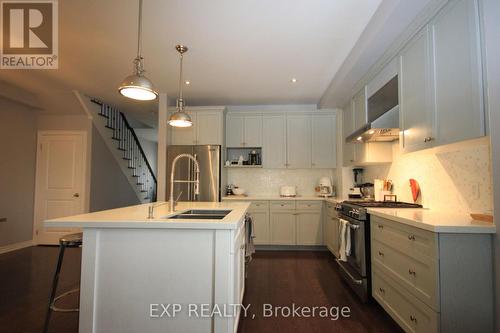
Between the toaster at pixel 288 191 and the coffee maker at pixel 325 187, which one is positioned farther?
the toaster at pixel 288 191

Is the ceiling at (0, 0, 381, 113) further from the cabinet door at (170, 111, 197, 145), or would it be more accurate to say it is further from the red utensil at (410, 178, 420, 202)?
the red utensil at (410, 178, 420, 202)

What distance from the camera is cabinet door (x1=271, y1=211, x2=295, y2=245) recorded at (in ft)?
14.1

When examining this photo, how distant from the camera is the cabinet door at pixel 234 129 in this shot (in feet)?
15.5

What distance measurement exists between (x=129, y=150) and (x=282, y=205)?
13.7 ft

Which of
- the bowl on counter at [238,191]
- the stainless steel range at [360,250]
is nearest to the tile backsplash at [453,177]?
the stainless steel range at [360,250]

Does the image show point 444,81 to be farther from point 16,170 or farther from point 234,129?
point 16,170

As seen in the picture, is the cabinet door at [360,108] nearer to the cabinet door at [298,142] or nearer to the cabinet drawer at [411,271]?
the cabinet door at [298,142]

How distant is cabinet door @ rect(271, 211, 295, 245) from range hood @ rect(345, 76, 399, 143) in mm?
1725

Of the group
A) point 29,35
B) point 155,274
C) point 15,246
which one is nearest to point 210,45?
point 29,35

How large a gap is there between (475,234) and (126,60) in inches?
151

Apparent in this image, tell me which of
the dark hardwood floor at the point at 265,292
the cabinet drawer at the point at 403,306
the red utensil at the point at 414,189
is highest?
the red utensil at the point at 414,189

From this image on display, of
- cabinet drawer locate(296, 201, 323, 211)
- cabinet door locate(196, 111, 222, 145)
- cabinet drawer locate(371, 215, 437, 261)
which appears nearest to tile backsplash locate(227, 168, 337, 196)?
cabinet drawer locate(296, 201, 323, 211)

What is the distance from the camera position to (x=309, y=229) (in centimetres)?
430

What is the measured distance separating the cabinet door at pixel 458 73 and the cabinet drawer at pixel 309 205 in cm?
258
